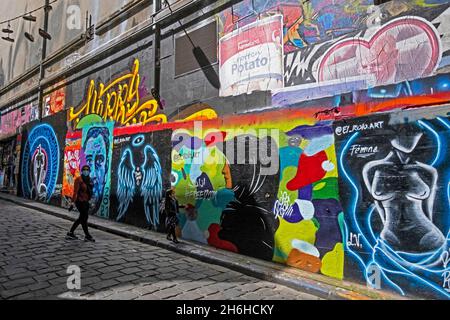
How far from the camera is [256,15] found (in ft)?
23.0

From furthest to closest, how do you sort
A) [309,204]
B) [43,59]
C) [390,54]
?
[43,59] < [309,204] < [390,54]

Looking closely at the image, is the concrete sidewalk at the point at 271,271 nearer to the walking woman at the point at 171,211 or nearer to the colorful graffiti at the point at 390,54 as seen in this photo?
the walking woman at the point at 171,211

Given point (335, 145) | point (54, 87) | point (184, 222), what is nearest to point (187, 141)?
A: point (184, 222)

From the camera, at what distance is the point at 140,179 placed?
9789 millimetres

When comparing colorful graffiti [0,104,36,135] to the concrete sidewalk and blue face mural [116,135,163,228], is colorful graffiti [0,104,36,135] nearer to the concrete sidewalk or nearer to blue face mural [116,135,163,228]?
blue face mural [116,135,163,228]

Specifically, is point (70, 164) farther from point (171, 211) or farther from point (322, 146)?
point (322, 146)

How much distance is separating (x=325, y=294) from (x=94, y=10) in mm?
13039

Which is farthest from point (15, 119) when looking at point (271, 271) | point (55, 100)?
point (271, 271)

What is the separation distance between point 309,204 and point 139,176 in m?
5.70

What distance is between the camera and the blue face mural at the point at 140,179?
361 inches

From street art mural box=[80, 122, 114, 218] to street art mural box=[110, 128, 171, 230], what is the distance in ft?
1.35

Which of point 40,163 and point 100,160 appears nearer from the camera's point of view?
point 100,160

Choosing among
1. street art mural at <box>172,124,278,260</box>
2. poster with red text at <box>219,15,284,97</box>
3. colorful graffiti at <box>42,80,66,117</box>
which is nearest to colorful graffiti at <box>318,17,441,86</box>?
poster with red text at <box>219,15,284,97</box>

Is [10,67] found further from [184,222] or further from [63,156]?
[184,222]
